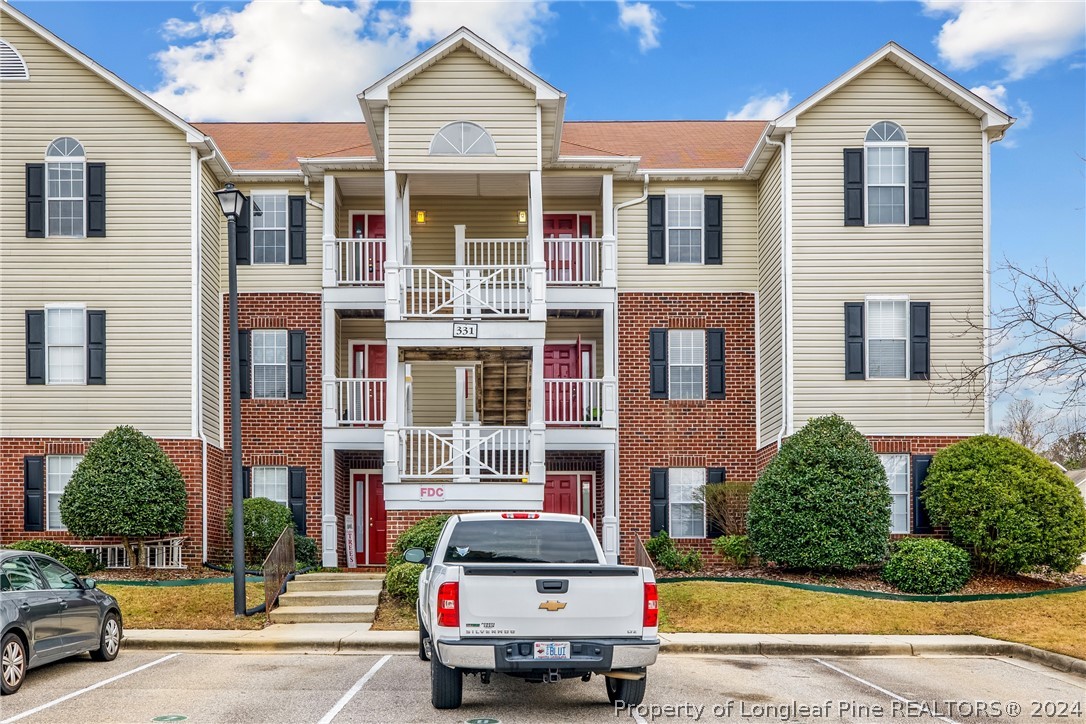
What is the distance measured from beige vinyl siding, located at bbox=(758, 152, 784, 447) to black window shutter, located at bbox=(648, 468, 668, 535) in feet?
6.90

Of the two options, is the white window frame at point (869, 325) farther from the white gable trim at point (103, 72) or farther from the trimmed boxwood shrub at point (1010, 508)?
the white gable trim at point (103, 72)

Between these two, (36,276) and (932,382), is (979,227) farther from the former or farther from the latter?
(36,276)

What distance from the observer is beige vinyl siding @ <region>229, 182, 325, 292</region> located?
25.3 metres

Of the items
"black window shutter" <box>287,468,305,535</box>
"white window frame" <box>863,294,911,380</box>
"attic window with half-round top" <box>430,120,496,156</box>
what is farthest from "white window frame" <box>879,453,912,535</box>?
"black window shutter" <box>287,468,305,535</box>

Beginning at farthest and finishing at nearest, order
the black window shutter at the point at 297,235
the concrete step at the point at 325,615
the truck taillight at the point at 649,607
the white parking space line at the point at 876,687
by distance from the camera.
→ the black window shutter at the point at 297,235
the concrete step at the point at 325,615
the white parking space line at the point at 876,687
the truck taillight at the point at 649,607

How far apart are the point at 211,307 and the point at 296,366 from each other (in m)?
2.05

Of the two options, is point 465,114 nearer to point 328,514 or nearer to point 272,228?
point 272,228

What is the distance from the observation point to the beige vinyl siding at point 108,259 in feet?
76.3

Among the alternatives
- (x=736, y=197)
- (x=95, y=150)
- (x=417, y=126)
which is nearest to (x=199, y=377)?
(x=95, y=150)

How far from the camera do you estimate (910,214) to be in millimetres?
23281

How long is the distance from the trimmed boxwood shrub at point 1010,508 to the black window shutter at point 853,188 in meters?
4.69

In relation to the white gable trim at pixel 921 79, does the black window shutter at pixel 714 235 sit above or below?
below

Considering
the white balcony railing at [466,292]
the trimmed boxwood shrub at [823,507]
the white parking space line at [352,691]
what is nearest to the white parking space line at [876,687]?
the trimmed boxwood shrub at [823,507]

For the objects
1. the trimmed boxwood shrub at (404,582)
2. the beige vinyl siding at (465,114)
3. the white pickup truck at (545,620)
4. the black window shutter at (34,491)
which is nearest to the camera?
the white pickup truck at (545,620)
